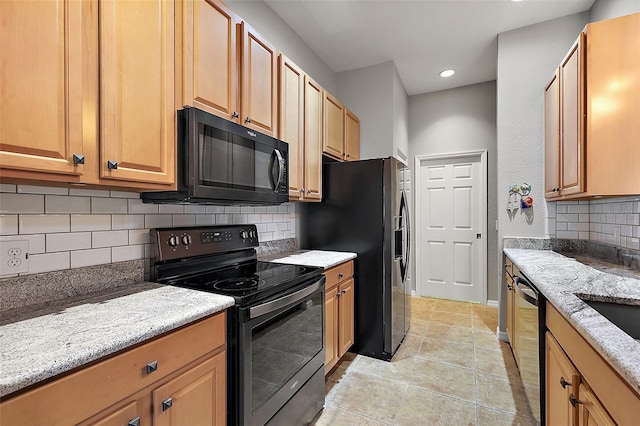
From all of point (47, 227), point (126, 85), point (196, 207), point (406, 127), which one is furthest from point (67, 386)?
point (406, 127)

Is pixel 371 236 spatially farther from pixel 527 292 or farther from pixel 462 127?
pixel 462 127

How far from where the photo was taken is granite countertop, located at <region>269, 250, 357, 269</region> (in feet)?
7.12

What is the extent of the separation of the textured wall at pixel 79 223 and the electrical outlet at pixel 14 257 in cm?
2

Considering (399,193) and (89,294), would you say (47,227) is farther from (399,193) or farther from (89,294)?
(399,193)

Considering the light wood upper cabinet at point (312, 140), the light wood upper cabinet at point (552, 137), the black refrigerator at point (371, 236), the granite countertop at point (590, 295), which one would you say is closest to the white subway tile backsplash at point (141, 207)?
the light wood upper cabinet at point (312, 140)

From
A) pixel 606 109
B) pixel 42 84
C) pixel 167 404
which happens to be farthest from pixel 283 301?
pixel 606 109

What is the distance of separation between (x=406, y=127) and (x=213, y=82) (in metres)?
3.31

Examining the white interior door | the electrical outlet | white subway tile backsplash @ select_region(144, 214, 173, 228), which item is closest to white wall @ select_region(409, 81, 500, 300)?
the white interior door

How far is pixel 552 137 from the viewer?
2518 mm

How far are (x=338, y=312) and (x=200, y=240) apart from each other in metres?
1.17

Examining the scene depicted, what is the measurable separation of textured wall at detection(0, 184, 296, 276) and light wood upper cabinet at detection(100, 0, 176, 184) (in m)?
0.34

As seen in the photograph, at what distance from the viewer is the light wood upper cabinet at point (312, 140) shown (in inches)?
96.6

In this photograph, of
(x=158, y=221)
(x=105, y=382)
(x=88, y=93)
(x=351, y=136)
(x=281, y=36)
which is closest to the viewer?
(x=105, y=382)

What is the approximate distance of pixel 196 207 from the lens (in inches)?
73.4
